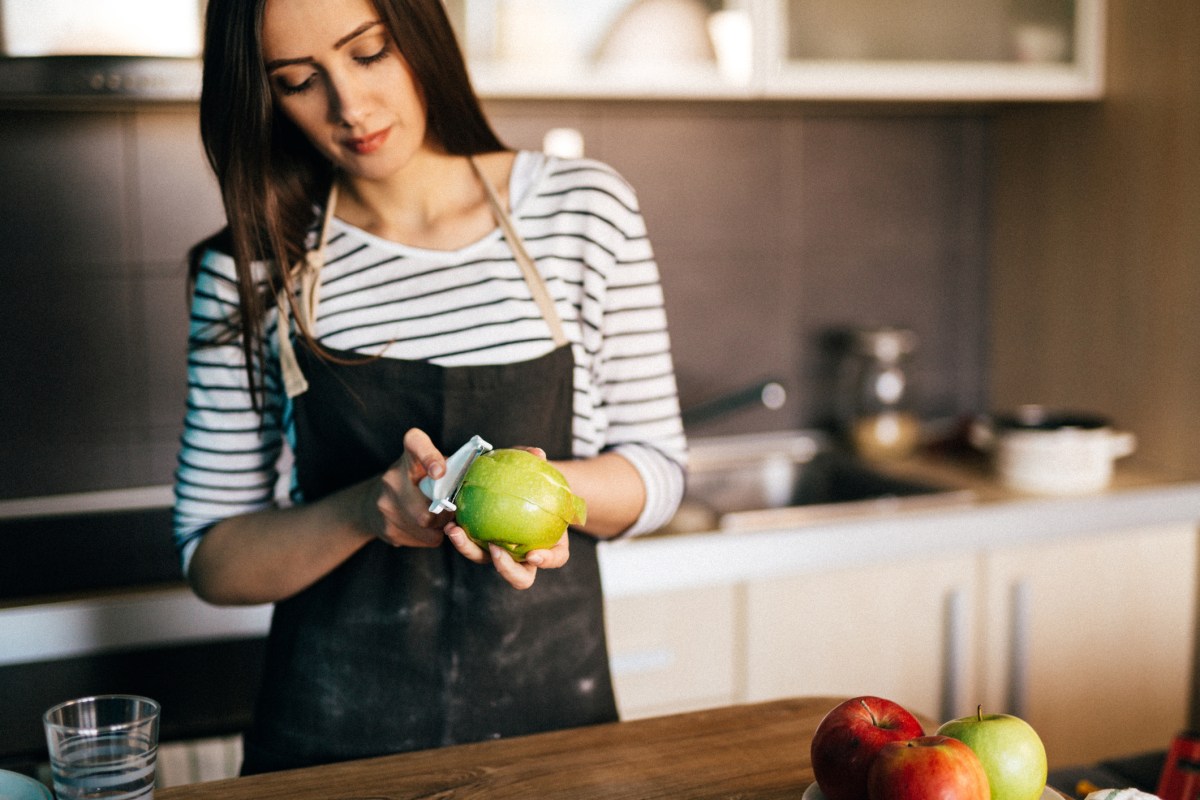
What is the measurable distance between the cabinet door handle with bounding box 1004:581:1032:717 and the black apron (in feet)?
3.52

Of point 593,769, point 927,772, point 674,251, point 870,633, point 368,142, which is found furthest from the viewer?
point 674,251

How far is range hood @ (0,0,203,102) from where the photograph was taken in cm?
156

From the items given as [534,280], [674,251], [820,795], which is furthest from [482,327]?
[674,251]

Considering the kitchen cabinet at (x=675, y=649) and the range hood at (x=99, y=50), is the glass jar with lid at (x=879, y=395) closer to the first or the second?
the kitchen cabinet at (x=675, y=649)

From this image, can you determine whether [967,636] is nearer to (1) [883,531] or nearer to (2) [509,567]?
(1) [883,531]

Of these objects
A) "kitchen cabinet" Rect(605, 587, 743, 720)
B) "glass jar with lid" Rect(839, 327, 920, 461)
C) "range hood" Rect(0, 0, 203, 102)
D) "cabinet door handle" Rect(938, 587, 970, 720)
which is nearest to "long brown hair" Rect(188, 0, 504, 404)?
"range hood" Rect(0, 0, 203, 102)

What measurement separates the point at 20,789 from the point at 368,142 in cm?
59

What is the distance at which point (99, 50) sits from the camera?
1.59 meters

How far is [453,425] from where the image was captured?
114cm

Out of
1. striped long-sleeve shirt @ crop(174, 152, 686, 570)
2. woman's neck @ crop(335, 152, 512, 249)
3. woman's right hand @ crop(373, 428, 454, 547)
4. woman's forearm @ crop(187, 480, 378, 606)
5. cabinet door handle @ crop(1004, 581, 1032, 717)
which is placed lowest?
cabinet door handle @ crop(1004, 581, 1032, 717)

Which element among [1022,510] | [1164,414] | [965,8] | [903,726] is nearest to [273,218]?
[903,726]

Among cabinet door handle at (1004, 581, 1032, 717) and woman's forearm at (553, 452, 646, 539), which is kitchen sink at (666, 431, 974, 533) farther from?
woman's forearm at (553, 452, 646, 539)

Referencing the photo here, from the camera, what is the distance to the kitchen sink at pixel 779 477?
2.15m

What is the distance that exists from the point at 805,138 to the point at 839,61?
318mm
